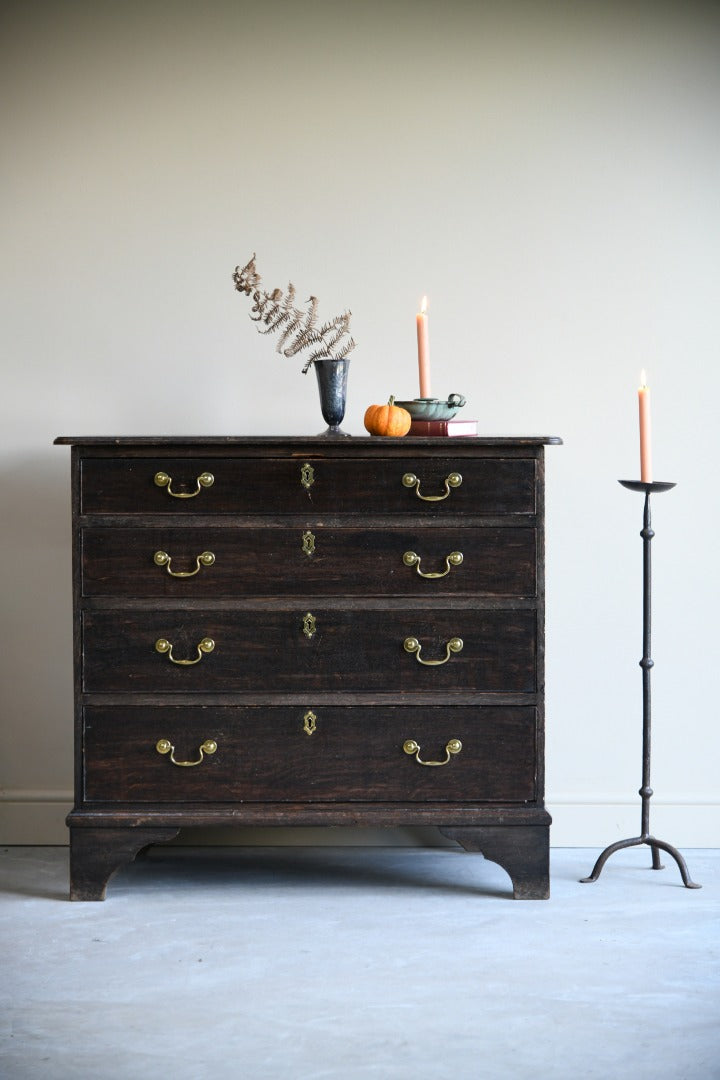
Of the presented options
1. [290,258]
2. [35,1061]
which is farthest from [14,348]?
[35,1061]

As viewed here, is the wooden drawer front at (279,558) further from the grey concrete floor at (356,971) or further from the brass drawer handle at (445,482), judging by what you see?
the grey concrete floor at (356,971)

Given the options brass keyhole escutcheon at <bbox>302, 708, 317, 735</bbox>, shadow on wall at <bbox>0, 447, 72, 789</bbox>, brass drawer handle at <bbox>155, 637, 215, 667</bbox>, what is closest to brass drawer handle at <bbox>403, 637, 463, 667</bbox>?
brass keyhole escutcheon at <bbox>302, 708, 317, 735</bbox>

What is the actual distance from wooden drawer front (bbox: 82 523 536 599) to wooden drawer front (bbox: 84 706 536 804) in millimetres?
289

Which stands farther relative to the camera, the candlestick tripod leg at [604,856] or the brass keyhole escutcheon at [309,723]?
the candlestick tripod leg at [604,856]

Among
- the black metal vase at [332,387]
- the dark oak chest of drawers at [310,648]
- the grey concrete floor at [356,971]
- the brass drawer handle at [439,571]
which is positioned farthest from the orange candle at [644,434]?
the grey concrete floor at [356,971]

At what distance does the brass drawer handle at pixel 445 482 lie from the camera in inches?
103

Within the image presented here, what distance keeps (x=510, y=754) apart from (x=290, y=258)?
1.50m

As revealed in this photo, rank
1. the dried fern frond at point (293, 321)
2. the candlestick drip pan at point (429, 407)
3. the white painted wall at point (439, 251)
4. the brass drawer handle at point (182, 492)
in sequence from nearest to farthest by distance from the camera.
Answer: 1. the brass drawer handle at point (182, 492)
2. the candlestick drip pan at point (429, 407)
3. the dried fern frond at point (293, 321)
4. the white painted wall at point (439, 251)

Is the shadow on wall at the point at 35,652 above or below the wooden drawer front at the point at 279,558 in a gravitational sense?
below

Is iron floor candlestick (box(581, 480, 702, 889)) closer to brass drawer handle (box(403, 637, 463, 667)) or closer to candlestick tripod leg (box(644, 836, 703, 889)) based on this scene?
candlestick tripod leg (box(644, 836, 703, 889))

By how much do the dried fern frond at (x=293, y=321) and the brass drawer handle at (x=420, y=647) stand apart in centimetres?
77

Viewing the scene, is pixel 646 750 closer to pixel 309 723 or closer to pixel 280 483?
pixel 309 723

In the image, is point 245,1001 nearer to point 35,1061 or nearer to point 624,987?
point 35,1061

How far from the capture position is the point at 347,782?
2648 mm
